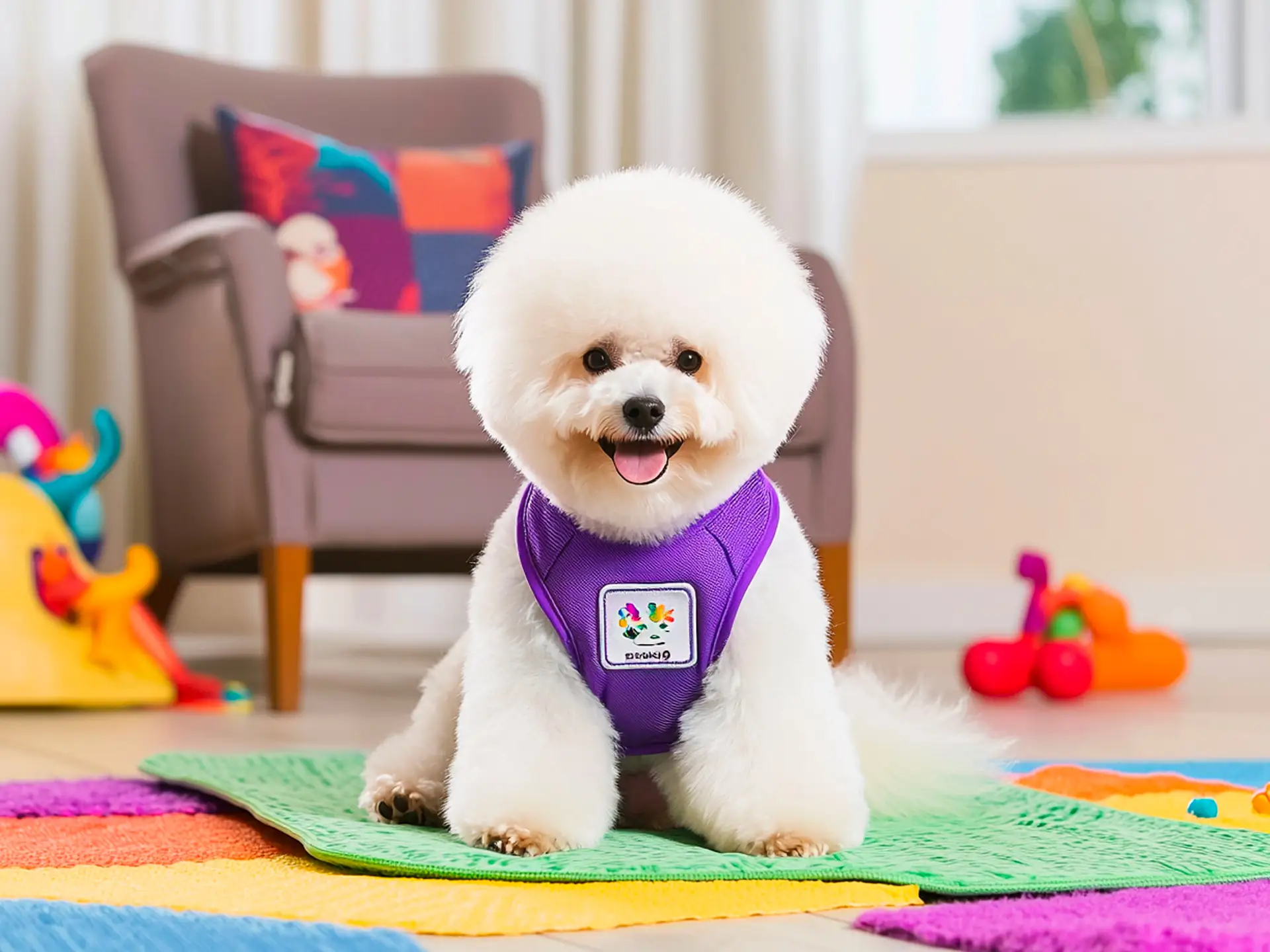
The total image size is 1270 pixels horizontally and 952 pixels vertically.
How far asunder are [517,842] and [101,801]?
0.50 metres

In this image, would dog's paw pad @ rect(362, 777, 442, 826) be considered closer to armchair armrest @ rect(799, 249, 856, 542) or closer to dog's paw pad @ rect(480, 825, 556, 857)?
dog's paw pad @ rect(480, 825, 556, 857)

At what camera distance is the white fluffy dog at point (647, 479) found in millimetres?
1175

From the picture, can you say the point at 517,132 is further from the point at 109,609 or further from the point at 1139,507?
the point at 1139,507

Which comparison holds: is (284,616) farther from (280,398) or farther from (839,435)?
(839,435)

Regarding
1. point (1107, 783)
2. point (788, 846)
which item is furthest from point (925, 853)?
point (1107, 783)

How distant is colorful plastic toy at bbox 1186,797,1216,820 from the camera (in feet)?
4.59

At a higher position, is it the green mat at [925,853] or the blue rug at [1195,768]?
the green mat at [925,853]

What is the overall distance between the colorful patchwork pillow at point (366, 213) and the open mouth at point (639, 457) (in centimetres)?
166

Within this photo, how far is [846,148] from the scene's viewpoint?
371 cm

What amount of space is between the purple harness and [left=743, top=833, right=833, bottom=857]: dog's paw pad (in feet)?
0.37

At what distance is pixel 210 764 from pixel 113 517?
2.09 metres

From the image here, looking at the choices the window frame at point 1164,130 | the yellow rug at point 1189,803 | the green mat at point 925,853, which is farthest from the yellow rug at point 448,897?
the window frame at point 1164,130

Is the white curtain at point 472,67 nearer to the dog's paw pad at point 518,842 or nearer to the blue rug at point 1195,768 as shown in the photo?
the blue rug at point 1195,768

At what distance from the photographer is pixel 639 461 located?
3.87ft
